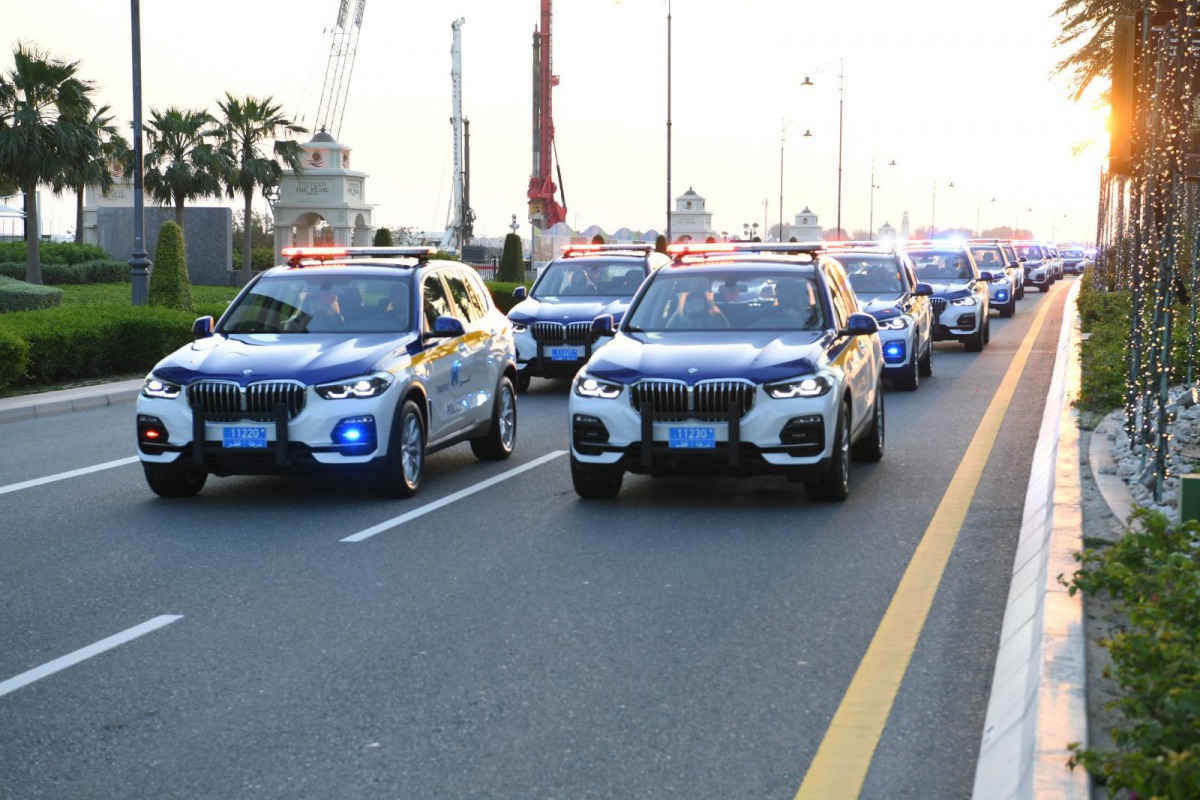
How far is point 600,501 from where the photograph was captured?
10.5m

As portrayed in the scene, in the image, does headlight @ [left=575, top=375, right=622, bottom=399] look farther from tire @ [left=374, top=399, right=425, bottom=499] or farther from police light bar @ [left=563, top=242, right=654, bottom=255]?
police light bar @ [left=563, top=242, right=654, bottom=255]

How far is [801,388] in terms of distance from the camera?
393 inches

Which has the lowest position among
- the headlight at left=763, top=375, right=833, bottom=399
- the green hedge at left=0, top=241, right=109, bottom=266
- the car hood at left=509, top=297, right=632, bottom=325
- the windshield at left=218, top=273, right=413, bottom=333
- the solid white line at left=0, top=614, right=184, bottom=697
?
the solid white line at left=0, top=614, right=184, bottom=697

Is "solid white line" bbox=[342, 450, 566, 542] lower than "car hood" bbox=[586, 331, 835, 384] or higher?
lower

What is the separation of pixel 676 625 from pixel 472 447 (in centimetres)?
602

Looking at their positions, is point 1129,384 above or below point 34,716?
above

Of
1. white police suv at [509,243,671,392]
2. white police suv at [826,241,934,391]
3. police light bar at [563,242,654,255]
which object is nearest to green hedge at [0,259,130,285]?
police light bar at [563,242,654,255]

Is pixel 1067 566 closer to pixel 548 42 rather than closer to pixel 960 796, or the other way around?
pixel 960 796

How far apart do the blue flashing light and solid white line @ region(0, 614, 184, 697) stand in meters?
12.9

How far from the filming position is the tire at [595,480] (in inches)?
404

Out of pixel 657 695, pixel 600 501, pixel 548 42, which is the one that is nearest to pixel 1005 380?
pixel 600 501

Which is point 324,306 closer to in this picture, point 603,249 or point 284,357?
point 284,357

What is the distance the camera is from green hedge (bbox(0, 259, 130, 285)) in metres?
55.8

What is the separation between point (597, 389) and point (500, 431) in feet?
8.89
